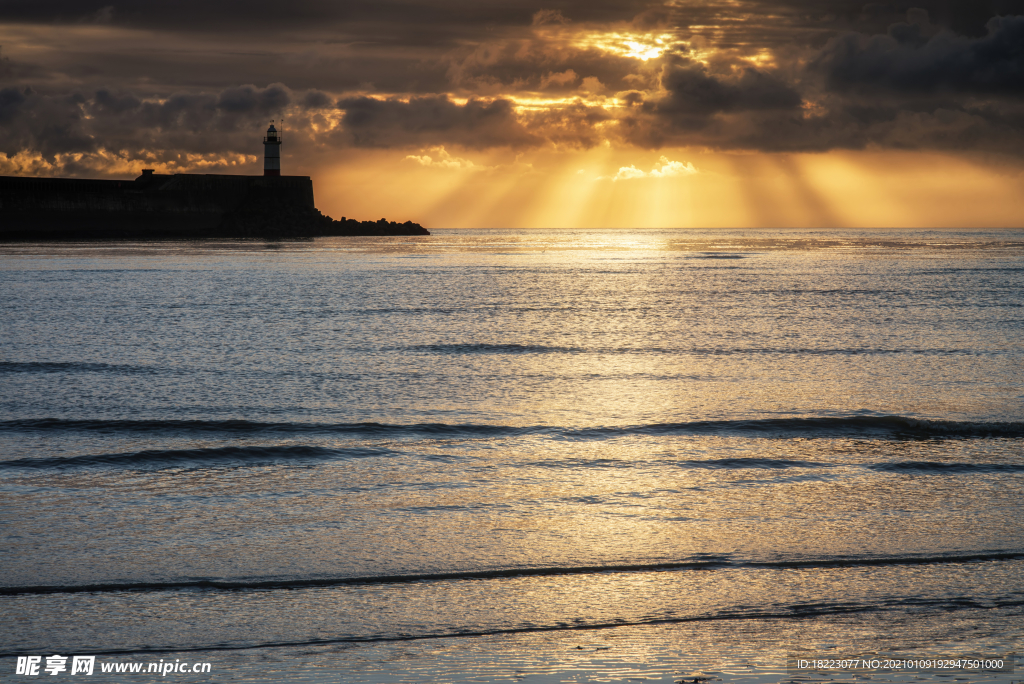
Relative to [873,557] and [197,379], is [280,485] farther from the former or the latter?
[197,379]

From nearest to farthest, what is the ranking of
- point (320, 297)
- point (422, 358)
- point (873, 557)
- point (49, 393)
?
point (873, 557)
point (49, 393)
point (422, 358)
point (320, 297)

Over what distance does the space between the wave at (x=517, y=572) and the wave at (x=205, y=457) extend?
12.4ft

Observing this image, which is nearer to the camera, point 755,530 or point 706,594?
point 706,594

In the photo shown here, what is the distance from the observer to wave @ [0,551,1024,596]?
533 cm

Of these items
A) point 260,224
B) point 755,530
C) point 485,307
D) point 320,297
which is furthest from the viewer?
point 260,224


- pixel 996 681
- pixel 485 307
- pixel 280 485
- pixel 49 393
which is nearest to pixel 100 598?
pixel 280 485

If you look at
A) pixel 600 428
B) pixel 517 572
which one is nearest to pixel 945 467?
pixel 600 428

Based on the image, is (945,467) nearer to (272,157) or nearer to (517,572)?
(517,572)

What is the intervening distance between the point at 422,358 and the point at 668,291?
76.8ft

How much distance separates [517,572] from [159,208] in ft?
371

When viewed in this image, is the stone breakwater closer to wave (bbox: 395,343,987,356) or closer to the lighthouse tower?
the lighthouse tower

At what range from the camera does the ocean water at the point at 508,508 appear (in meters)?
4.61

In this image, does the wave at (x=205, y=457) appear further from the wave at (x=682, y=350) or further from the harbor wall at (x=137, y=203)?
the harbor wall at (x=137, y=203)

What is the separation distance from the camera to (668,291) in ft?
127
